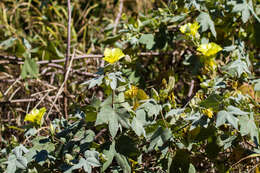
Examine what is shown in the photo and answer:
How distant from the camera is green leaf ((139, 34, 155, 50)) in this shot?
1.78 meters

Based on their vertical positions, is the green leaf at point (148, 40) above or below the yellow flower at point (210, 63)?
above

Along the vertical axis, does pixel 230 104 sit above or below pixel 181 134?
above

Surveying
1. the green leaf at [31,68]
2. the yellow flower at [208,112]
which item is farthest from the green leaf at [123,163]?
the green leaf at [31,68]

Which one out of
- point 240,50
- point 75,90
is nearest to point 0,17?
point 75,90

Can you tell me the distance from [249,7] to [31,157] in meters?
1.26

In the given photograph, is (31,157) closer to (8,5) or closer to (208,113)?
(208,113)

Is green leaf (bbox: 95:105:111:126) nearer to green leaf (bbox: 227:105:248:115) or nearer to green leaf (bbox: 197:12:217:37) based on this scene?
green leaf (bbox: 227:105:248:115)

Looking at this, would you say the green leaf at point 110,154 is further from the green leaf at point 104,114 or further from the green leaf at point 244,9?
the green leaf at point 244,9

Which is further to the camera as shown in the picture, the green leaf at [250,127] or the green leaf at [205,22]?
the green leaf at [205,22]

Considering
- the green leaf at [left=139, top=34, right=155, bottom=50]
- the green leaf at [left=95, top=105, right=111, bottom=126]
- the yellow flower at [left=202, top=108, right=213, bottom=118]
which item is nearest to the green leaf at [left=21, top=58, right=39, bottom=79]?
the green leaf at [left=139, top=34, right=155, bottom=50]

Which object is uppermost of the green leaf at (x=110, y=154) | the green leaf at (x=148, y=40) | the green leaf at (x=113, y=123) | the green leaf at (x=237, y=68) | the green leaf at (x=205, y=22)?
the green leaf at (x=205, y=22)

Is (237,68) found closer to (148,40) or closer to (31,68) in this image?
(148,40)

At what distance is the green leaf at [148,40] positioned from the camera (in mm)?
1784

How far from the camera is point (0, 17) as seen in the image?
2.86m
